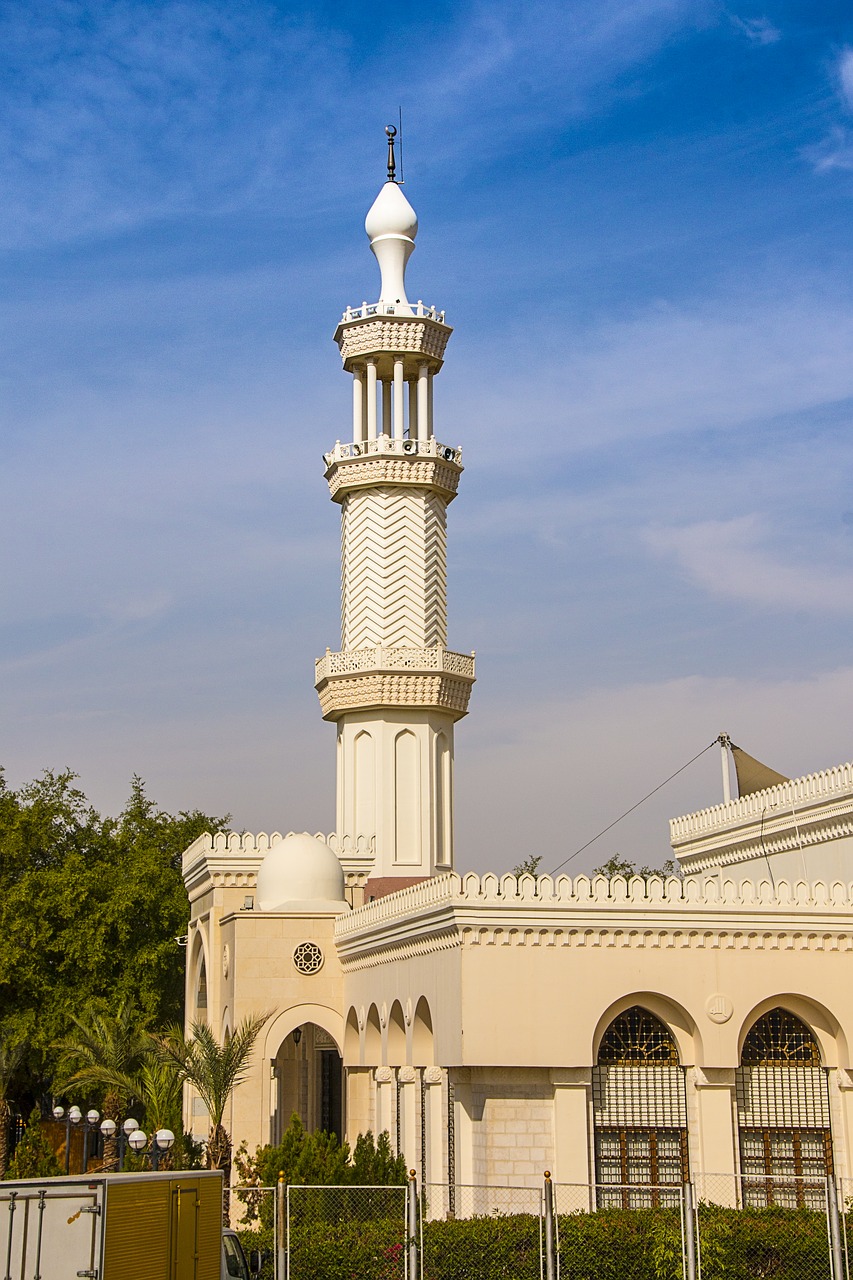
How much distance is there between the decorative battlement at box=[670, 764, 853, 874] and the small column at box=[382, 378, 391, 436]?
12.2 metres

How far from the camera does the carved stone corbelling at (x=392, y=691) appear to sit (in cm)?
3966

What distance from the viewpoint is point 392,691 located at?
130 feet

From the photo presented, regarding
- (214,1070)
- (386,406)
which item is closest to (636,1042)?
(214,1070)

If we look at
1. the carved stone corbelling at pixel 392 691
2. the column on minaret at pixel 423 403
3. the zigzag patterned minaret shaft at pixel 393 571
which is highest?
the column on minaret at pixel 423 403

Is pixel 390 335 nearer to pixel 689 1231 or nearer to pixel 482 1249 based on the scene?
pixel 482 1249

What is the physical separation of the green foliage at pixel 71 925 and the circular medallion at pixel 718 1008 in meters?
20.9

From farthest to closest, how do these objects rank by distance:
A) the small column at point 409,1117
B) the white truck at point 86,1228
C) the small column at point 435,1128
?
1. the small column at point 409,1117
2. the small column at point 435,1128
3. the white truck at point 86,1228

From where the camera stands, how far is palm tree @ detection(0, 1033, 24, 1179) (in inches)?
1401

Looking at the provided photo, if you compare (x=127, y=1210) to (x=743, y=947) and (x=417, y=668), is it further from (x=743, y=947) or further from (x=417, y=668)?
Result: (x=417, y=668)

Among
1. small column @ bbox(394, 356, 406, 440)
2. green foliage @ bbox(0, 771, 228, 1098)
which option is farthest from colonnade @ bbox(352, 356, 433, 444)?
green foliage @ bbox(0, 771, 228, 1098)

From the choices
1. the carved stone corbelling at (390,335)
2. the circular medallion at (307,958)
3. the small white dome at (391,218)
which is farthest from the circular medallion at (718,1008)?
the small white dome at (391,218)

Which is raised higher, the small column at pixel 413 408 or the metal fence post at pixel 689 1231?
the small column at pixel 413 408

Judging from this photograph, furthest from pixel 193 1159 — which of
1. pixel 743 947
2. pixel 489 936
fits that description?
pixel 743 947

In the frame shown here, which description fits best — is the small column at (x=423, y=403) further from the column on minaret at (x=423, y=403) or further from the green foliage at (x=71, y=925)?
the green foliage at (x=71, y=925)
